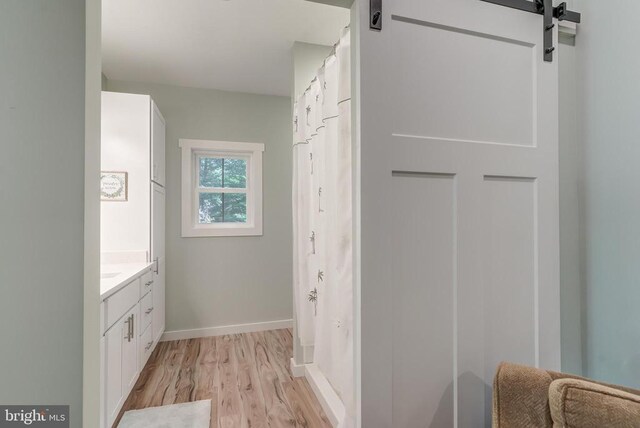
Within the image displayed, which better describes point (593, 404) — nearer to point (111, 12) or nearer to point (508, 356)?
point (508, 356)

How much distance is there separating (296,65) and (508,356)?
92.8 inches

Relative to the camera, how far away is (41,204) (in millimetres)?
751

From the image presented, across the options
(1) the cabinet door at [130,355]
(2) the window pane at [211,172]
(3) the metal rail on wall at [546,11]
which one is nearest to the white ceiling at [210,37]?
(2) the window pane at [211,172]

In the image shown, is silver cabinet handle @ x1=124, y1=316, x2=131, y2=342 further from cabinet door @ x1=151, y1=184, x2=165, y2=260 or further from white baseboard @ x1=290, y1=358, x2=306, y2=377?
white baseboard @ x1=290, y1=358, x2=306, y2=377

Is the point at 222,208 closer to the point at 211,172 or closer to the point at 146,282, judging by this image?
the point at 211,172

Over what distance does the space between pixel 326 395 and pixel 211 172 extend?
2543 mm

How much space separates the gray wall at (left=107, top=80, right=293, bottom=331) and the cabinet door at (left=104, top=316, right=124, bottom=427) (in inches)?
52.8

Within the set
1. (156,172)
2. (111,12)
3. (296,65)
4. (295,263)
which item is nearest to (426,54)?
(296,65)

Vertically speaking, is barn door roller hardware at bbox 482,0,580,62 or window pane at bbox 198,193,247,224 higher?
barn door roller hardware at bbox 482,0,580,62

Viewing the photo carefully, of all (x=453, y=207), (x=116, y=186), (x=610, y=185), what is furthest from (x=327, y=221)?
(x=116, y=186)

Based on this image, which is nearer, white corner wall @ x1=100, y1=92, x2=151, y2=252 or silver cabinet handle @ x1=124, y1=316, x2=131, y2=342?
silver cabinet handle @ x1=124, y1=316, x2=131, y2=342

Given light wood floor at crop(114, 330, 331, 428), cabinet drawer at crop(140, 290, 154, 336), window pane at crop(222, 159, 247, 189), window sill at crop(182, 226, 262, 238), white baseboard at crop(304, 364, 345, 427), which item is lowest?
light wood floor at crop(114, 330, 331, 428)

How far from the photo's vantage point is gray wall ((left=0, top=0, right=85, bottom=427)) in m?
0.73

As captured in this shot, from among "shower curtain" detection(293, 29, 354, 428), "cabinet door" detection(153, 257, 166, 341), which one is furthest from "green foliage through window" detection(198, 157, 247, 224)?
"shower curtain" detection(293, 29, 354, 428)
